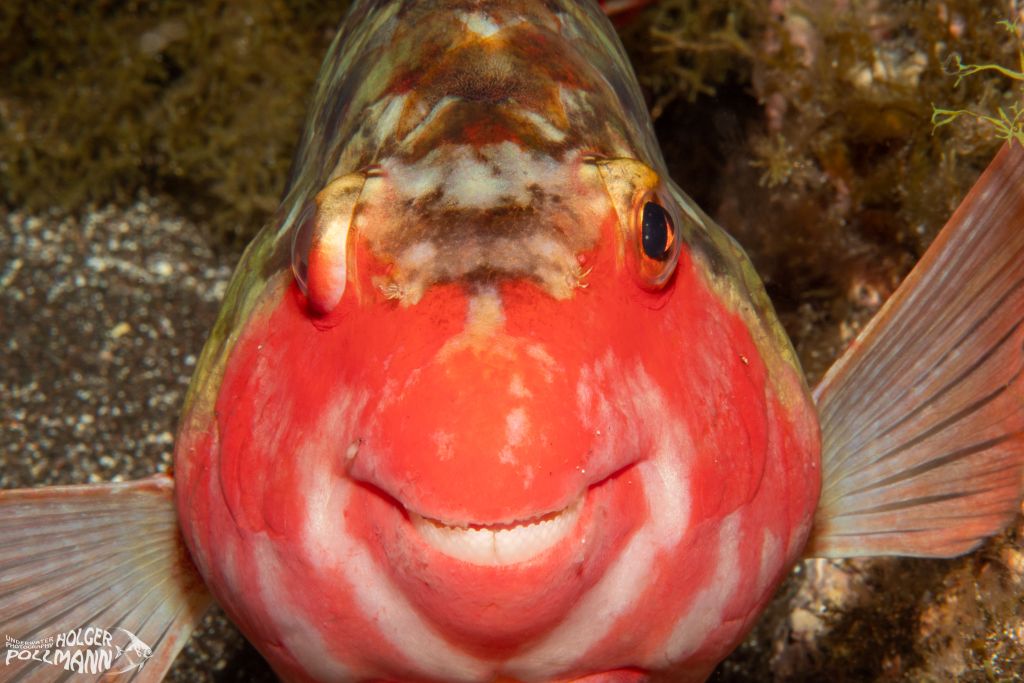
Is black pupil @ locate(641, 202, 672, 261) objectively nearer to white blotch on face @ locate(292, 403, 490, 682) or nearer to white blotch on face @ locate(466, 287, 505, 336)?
white blotch on face @ locate(466, 287, 505, 336)

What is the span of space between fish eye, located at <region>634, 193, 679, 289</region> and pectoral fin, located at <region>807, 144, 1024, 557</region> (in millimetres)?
741

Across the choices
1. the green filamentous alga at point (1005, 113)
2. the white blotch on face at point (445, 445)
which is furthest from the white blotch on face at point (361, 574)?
the green filamentous alga at point (1005, 113)

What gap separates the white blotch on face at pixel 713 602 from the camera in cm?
192

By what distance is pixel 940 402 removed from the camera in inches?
92.3

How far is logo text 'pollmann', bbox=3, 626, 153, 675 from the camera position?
2.39m

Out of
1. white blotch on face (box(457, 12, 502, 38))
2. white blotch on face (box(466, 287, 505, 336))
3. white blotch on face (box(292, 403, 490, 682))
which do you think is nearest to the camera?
white blotch on face (box(466, 287, 505, 336))

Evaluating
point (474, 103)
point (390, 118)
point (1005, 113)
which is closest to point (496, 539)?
point (474, 103)

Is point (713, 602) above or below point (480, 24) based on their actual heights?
below

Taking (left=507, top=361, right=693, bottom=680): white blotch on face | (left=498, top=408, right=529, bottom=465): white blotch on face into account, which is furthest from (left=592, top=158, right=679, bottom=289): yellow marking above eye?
(left=498, top=408, right=529, bottom=465): white blotch on face

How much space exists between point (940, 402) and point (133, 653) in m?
2.26

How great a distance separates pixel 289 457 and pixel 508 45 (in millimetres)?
1176

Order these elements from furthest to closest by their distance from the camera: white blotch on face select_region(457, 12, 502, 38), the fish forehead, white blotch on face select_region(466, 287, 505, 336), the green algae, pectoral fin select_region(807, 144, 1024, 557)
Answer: the green algae, white blotch on face select_region(457, 12, 502, 38), pectoral fin select_region(807, 144, 1024, 557), the fish forehead, white blotch on face select_region(466, 287, 505, 336)

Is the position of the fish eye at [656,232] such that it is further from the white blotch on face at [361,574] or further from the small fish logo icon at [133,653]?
the small fish logo icon at [133,653]

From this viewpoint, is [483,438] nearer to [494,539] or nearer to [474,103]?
[494,539]
